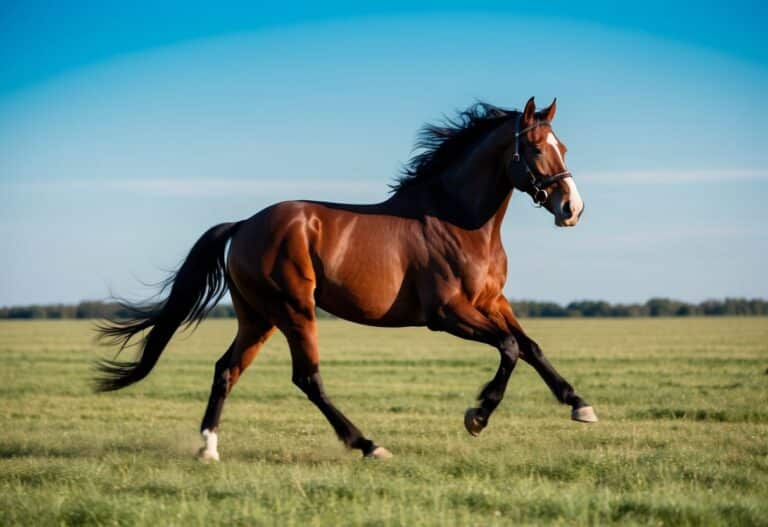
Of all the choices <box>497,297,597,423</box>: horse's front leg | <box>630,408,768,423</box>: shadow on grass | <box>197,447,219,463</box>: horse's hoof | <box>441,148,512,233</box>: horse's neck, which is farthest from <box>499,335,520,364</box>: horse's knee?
<box>630,408,768,423</box>: shadow on grass

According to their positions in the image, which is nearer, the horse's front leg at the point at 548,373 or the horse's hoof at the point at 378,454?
the horse's front leg at the point at 548,373

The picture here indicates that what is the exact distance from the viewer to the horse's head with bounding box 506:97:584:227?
302 inches

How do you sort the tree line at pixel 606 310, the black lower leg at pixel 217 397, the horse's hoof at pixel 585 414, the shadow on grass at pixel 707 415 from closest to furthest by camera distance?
the horse's hoof at pixel 585 414, the black lower leg at pixel 217 397, the shadow on grass at pixel 707 415, the tree line at pixel 606 310

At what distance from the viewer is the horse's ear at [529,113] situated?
26.1ft

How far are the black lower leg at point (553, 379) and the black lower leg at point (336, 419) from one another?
1.61 metres

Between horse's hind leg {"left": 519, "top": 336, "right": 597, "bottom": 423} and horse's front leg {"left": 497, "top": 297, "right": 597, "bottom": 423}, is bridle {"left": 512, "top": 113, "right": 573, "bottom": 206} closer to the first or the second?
horse's front leg {"left": 497, "top": 297, "right": 597, "bottom": 423}

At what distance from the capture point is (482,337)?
7758 millimetres

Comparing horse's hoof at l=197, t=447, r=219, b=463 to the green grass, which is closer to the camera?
the green grass

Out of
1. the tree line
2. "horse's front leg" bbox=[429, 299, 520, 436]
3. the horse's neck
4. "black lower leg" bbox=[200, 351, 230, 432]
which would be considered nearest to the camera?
"horse's front leg" bbox=[429, 299, 520, 436]

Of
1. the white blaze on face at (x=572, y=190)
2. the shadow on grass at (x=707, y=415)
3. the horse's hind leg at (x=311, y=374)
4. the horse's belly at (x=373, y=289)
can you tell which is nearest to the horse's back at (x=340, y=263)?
the horse's belly at (x=373, y=289)

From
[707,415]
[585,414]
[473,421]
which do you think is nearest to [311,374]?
[473,421]

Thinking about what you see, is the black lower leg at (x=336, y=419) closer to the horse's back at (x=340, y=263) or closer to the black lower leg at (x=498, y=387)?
the horse's back at (x=340, y=263)

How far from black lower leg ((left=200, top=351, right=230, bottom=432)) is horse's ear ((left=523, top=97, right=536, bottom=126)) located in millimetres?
3574

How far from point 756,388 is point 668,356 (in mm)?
11498
